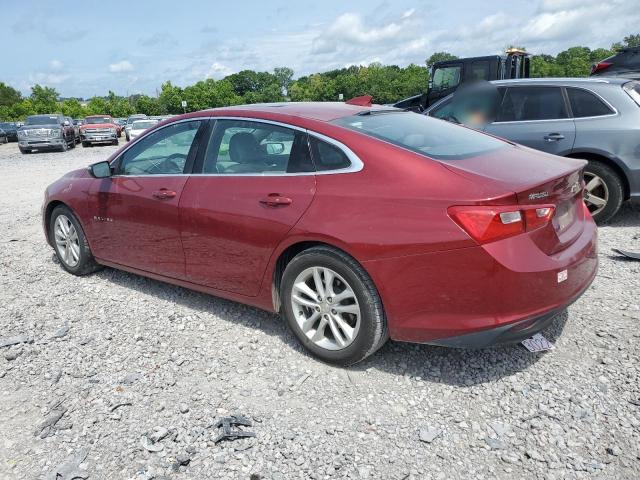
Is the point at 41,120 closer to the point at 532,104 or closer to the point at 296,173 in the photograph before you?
the point at 532,104

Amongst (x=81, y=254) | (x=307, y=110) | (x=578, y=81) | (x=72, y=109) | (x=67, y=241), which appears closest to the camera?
(x=307, y=110)

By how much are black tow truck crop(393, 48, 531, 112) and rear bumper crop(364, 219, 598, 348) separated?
10798 mm

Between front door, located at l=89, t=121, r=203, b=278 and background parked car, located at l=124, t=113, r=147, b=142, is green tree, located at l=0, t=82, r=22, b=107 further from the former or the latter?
front door, located at l=89, t=121, r=203, b=278

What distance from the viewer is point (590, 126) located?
602 centimetres

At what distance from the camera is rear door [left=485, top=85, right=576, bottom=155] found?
6.18m

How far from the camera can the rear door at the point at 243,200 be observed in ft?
11.2

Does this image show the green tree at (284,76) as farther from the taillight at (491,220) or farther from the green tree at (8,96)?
the taillight at (491,220)

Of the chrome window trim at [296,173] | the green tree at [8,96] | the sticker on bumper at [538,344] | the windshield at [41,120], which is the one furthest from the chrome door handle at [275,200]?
the green tree at [8,96]

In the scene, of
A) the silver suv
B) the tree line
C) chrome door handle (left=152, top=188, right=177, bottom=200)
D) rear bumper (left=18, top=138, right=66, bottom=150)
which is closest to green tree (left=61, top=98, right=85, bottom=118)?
the tree line

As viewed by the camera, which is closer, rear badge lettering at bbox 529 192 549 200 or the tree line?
rear badge lettering at bbox 529 192 549 200

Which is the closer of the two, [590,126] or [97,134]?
[590,126]

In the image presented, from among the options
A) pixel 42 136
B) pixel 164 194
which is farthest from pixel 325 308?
pixel 42 136

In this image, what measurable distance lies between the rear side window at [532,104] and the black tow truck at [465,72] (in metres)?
6.48

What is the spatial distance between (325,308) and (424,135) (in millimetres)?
1312
